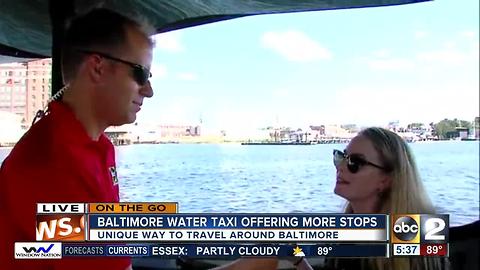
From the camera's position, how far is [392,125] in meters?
1.56

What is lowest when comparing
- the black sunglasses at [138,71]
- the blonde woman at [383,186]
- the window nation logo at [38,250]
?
the window nation logo at [38,250]

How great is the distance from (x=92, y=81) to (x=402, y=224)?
85 cm

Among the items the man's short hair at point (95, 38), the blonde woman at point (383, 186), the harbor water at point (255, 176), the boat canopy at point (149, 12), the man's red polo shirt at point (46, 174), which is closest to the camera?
the man's red polo shirt at point (46, 174)

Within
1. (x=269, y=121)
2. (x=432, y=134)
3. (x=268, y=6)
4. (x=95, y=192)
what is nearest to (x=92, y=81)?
(x=95, y=192)

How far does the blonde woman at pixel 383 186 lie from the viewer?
1.37 meters

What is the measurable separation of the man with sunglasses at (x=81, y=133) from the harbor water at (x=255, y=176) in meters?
0.17

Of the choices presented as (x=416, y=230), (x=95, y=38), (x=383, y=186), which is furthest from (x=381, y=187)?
(x=95, y=38)

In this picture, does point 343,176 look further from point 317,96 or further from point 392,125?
point 317,96

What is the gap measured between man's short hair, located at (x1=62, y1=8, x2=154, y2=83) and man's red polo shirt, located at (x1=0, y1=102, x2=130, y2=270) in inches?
4.3

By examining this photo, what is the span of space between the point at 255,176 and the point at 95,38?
2.64 feet

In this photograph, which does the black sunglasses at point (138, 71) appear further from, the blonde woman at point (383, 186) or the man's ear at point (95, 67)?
the blonde woman at point (383, 186)

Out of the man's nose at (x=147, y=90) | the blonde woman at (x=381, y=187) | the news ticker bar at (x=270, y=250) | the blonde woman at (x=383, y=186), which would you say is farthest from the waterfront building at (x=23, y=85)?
the blonde woman at (x=383, y=186)

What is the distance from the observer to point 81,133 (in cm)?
122

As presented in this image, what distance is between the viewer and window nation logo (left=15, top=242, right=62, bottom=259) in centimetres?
121
